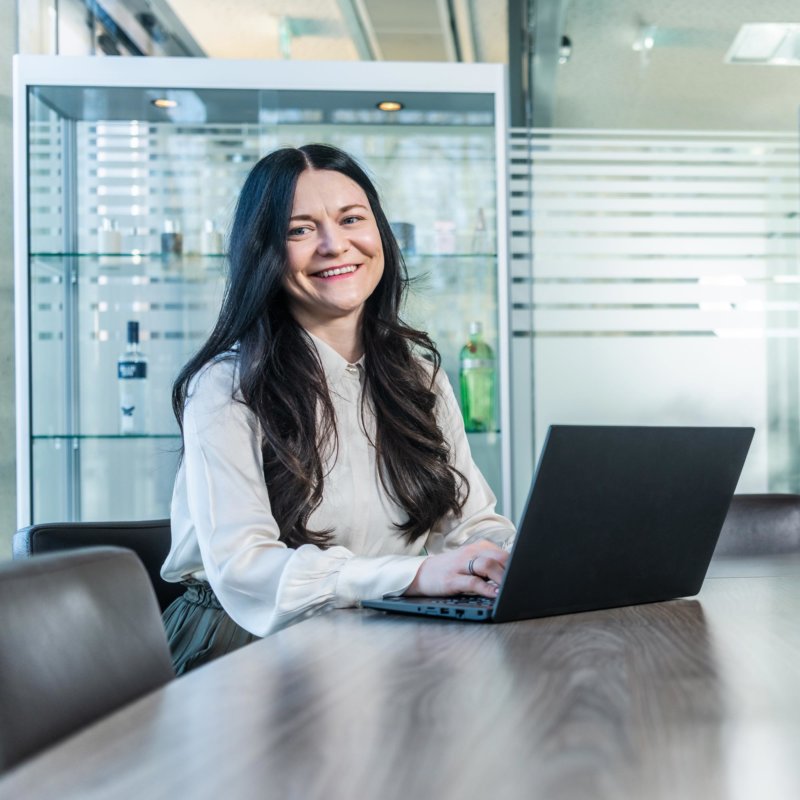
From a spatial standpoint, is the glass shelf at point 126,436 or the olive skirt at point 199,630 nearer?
the olive skirt at point 199,630

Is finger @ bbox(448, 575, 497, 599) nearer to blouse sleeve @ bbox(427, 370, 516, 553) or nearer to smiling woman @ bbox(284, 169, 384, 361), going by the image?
blouse sleeve @ bbox(427, 370, 516, 553)

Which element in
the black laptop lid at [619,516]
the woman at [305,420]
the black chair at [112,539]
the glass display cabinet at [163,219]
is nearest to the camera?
the black laptop lid at [619,516]

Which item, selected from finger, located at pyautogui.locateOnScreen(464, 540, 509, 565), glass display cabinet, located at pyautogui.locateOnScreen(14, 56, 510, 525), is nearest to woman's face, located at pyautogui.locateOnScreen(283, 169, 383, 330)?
finger, located at pyautogui.locateOnScreen(464, 540, 509, 565)

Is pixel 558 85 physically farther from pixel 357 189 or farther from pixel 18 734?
pixel 18 734

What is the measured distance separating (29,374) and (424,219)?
4.44 feet

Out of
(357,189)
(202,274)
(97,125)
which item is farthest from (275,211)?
(97,125)

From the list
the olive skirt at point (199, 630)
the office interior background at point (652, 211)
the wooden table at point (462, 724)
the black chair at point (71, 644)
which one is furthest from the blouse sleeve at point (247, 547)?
the office interior background at point (652, 211)

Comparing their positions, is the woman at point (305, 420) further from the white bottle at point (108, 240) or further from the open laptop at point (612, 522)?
the white bottle at point (108, 240)

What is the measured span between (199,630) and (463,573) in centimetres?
58

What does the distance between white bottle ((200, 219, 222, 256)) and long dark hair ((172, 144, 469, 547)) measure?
1.56m

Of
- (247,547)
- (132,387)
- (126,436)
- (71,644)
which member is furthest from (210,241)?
(71,644)

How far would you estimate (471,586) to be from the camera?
1.12m

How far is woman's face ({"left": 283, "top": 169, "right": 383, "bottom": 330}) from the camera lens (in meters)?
Answer: 1.71

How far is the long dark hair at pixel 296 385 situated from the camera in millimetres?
1525
